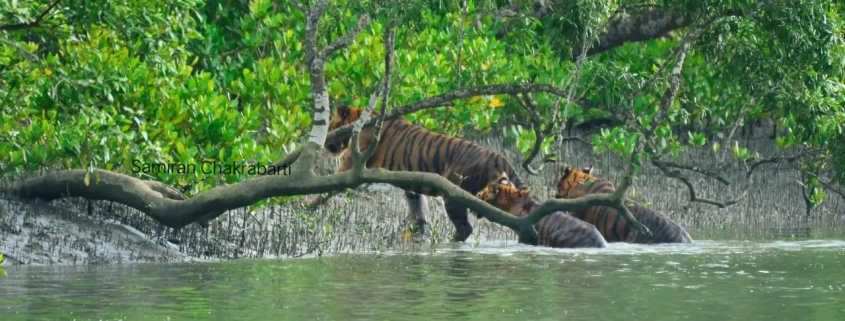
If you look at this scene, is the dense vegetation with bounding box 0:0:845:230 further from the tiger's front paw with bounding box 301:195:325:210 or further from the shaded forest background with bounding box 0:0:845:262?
the tiger's front paw with bounding box 301:195:325:210

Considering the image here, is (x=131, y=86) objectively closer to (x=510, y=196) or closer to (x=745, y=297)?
(x=510, y=196)

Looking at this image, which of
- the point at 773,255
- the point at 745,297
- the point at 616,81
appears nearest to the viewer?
the point at 745,297

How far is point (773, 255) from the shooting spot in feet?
53.4

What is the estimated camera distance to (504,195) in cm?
1803

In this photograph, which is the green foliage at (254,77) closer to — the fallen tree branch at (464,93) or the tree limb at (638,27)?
A: the fallen tree branch at (464,93)

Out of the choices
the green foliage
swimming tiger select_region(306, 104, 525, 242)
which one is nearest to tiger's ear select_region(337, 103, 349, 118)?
swimming tiger select_region(306, 104, 525, 242)

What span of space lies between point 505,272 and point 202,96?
4101 millimetres

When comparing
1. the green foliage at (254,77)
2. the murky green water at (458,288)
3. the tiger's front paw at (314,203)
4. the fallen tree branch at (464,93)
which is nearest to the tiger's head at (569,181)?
the green foliage at (254,77)

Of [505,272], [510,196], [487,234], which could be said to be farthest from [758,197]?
[505,272]

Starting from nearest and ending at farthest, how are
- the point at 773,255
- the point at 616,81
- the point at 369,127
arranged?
the point at 616,81 < the point at 773,255 < the point at 369,127

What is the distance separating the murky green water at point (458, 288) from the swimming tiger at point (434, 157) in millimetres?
1808

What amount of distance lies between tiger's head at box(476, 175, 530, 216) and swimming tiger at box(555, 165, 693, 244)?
629 millimetres

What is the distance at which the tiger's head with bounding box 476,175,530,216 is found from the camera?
18.0 metres

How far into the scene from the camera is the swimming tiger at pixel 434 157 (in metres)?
18.3
